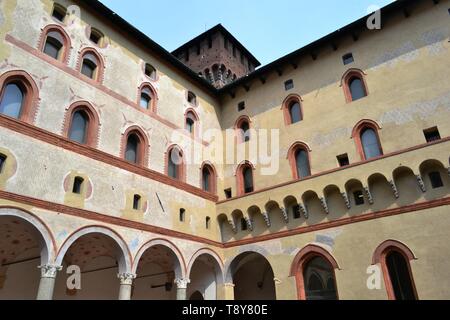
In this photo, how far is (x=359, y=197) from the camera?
14641 millimetres

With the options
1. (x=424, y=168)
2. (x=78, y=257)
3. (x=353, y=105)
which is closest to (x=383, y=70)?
(x=353, y=105)

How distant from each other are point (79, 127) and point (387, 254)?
12.5 m

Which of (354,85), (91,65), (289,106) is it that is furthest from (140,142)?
(354,85)

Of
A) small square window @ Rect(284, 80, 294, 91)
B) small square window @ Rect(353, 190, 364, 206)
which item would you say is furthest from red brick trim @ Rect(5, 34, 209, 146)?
small square window @ Rect(353, 190, 364, 206)

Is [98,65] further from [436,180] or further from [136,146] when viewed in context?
[436,180]

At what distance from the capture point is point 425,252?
12445 millimetres

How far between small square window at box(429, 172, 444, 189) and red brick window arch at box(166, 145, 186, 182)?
402 inches

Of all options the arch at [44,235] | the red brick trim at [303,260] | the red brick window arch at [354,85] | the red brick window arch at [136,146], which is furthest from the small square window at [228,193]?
the arch at [44,235]

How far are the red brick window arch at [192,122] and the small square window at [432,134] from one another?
34.7 ft

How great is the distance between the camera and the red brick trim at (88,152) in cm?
1119

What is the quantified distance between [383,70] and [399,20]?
2.46 meters

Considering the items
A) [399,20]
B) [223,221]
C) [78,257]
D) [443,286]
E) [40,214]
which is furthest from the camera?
[223,221]

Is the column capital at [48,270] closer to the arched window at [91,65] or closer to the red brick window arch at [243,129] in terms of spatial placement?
the arched window at [91,65]

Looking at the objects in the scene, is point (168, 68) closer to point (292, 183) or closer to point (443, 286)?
point (292, 183)
